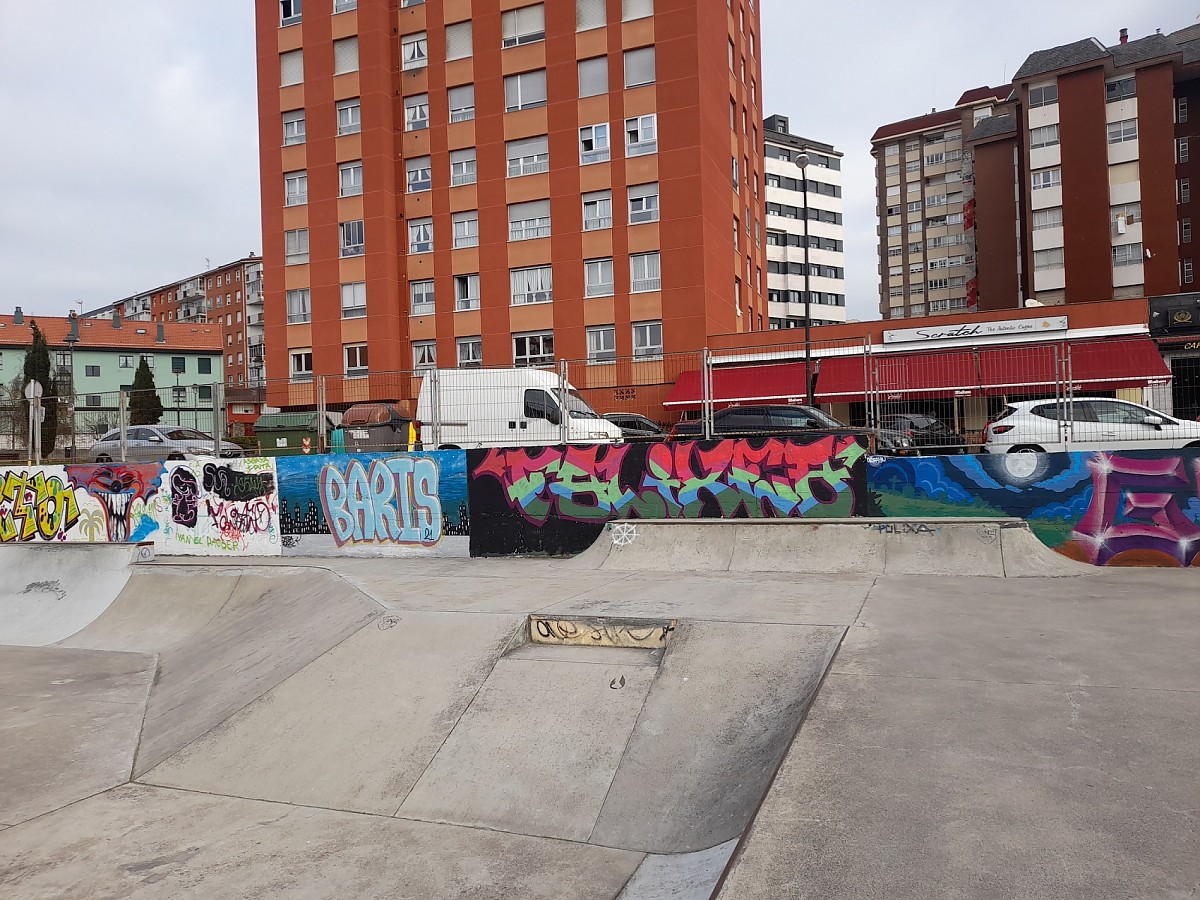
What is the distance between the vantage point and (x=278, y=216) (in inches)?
1570

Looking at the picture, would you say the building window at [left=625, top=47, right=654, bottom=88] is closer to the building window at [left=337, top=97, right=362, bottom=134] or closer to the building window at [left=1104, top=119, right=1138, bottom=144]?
the building window at [left=337, top=97, right=362, bottom=134]

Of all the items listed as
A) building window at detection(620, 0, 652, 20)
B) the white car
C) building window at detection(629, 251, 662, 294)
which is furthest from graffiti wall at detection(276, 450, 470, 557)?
building window at detection(620, 0, 652, 20)

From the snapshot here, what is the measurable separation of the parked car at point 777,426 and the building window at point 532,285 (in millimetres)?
21339

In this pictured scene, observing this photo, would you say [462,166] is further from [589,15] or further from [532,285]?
[589,15]

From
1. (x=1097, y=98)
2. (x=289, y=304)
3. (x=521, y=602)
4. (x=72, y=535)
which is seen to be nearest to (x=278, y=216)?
(x=289, y=304)

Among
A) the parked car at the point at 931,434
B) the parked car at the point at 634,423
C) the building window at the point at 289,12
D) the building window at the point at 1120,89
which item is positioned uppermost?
the building window at the point at 289,12

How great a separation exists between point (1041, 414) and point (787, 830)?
32.4 feet

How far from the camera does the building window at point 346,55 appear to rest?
126ft

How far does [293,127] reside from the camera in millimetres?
39719

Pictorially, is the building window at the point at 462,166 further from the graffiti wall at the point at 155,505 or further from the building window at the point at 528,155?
the graffiti wall at the point at 155,505

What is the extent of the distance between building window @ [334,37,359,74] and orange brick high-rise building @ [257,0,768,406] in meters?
0.06

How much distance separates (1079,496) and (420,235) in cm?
3247

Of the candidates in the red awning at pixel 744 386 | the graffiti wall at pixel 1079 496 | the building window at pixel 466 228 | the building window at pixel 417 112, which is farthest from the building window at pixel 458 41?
the graffiti wall at pixel 1079 496

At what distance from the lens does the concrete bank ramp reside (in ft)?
33.6
